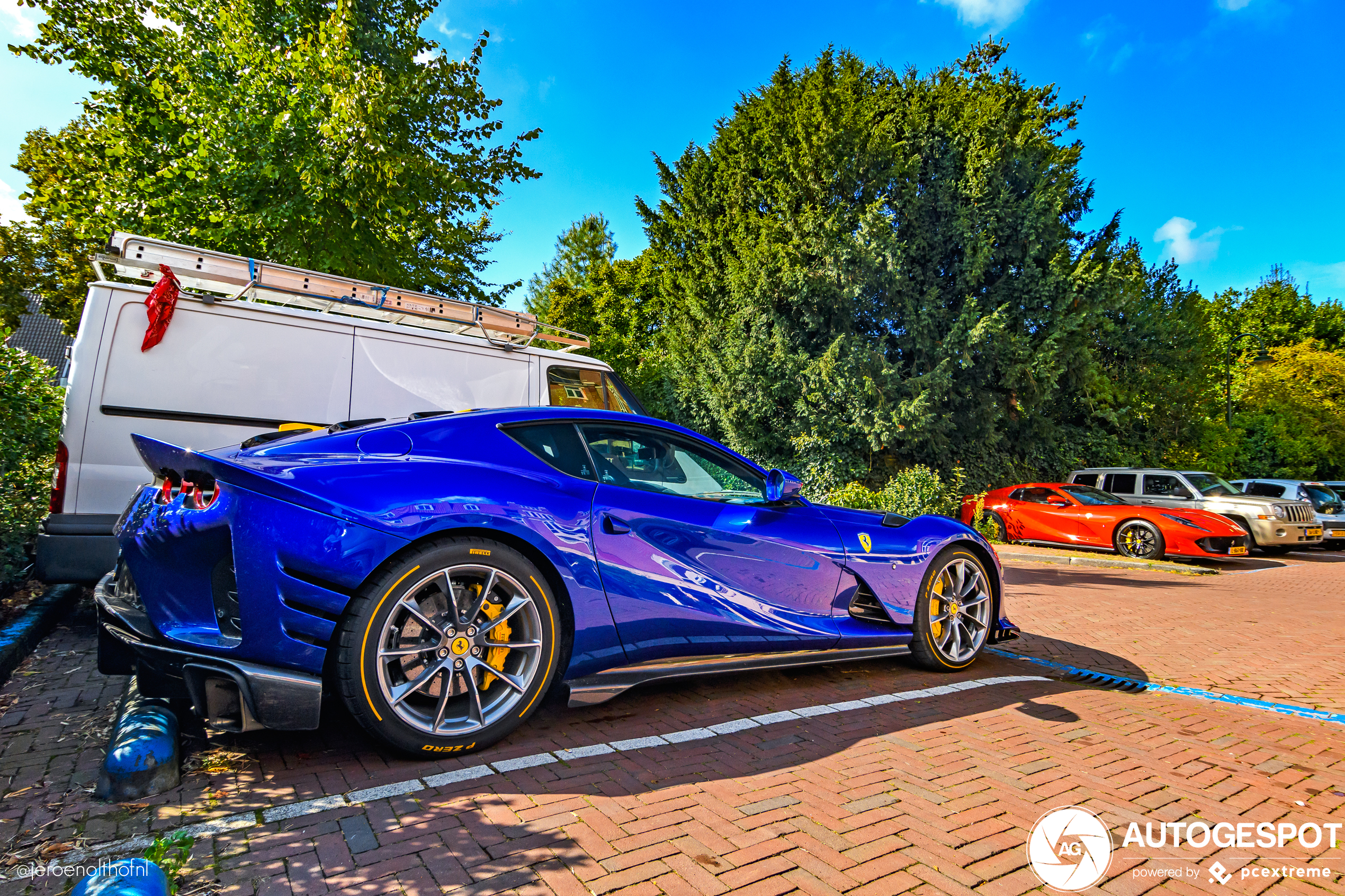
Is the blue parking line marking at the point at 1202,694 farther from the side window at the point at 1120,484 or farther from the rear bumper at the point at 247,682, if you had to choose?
the side window at the point at 1120,484

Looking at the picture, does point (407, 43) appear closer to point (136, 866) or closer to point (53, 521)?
point (53, 521)

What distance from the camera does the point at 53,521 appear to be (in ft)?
14.2

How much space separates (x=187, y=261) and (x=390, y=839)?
15.3 feet

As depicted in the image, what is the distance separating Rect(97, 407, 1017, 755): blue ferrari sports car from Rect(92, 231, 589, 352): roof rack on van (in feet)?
9.14

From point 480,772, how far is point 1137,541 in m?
14.2

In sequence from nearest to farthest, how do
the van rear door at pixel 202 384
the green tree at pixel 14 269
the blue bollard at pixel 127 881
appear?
the blue bollard at pixel 127 881 → the van rear door at pixel 202 384 → the green tree at pixel 14 269

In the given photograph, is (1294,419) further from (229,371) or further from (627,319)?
(229,371)

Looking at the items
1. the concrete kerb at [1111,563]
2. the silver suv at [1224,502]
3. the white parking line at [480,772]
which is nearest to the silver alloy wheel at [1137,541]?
the concrete kerb at [1111,563]

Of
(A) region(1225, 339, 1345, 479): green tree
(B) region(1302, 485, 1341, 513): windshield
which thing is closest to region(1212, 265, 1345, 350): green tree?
(A) region(1225, 339, 1345, 479): green tree

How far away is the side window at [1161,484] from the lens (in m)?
15.0

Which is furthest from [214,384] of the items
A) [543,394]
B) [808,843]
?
[808,843]

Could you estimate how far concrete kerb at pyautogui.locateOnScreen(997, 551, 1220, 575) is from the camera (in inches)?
454

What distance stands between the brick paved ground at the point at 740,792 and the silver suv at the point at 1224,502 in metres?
12.4

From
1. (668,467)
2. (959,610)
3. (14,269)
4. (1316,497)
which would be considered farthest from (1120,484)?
(14,269)
